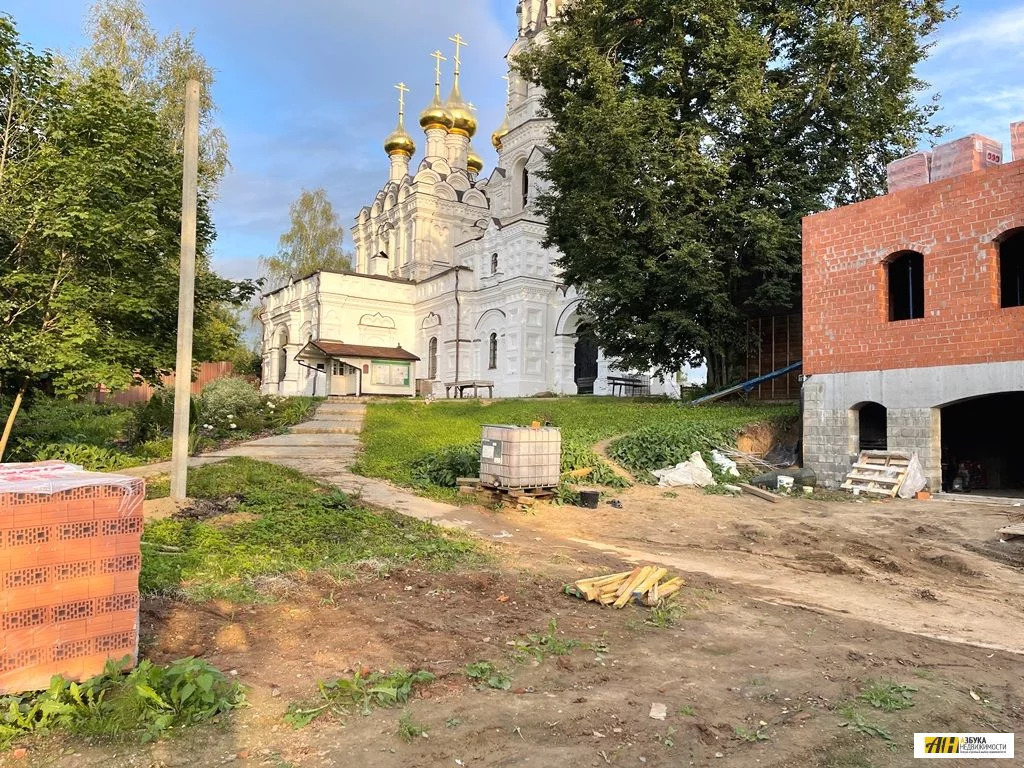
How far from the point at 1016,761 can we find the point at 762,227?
15.8 m

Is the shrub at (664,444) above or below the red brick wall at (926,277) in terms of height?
below

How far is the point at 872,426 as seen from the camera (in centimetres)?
1462

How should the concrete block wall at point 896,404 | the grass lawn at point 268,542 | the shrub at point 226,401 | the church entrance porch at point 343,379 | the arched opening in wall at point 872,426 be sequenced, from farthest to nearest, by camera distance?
the church entrance porch at point 343,379
the shrub at point 226,401
the arched opening in wall at point 872,426
the concrete block wall at point 896,404
the grass lawn at point 268,542

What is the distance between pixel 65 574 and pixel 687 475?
1117cm

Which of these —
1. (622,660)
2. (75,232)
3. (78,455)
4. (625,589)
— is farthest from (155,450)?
(622,660)

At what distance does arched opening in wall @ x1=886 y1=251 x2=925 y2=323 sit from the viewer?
13.0 meters

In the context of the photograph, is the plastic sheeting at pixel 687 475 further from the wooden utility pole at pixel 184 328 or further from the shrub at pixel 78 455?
the shrub at pixel 78 455

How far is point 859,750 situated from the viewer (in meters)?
3.28

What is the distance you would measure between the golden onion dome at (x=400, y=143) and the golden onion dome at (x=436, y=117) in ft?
13.3

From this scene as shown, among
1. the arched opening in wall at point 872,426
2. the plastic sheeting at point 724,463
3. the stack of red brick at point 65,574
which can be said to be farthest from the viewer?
the arched opening in wall at point 872,426

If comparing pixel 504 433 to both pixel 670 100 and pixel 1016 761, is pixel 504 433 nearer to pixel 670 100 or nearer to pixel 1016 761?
pixel 1016 761

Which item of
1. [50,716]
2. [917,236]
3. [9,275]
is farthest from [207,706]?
[917,236]

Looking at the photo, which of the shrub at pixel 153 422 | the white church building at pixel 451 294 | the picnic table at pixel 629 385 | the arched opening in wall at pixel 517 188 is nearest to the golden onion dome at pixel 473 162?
the white church building at pixel 451 294

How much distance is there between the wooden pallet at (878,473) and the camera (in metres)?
12.1
